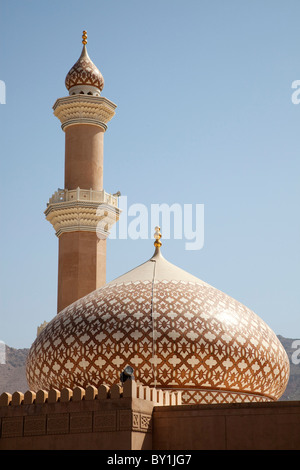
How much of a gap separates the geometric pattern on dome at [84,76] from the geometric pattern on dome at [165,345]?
7083mm

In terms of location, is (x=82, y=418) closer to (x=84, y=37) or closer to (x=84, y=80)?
(x=84, y=80)

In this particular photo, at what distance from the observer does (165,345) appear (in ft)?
36.6

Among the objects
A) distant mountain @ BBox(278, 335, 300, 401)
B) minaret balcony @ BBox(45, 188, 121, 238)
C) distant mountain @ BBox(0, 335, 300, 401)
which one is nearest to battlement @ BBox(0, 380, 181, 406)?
minaret balcony @ BBox(45, 188, 121, 238)

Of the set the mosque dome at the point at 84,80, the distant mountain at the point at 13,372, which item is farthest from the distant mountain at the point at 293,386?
the mosque dome at the point at 84,80

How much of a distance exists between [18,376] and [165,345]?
30.4 meters

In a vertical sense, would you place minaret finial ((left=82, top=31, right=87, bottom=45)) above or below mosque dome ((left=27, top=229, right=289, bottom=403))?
above

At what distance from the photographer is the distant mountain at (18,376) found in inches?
1518

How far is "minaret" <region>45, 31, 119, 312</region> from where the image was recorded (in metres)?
17.1

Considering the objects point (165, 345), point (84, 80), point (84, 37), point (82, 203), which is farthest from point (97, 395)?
point (84, 37)

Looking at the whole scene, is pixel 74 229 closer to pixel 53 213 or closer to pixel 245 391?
pixel 53 213

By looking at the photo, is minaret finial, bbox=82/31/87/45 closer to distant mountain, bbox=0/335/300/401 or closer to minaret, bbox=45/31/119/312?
minaret, bbox=45/31/119/312

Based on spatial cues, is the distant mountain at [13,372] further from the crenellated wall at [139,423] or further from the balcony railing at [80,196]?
the crenellated wall at [139,423]

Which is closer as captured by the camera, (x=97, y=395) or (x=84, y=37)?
(x=97, y=395)
